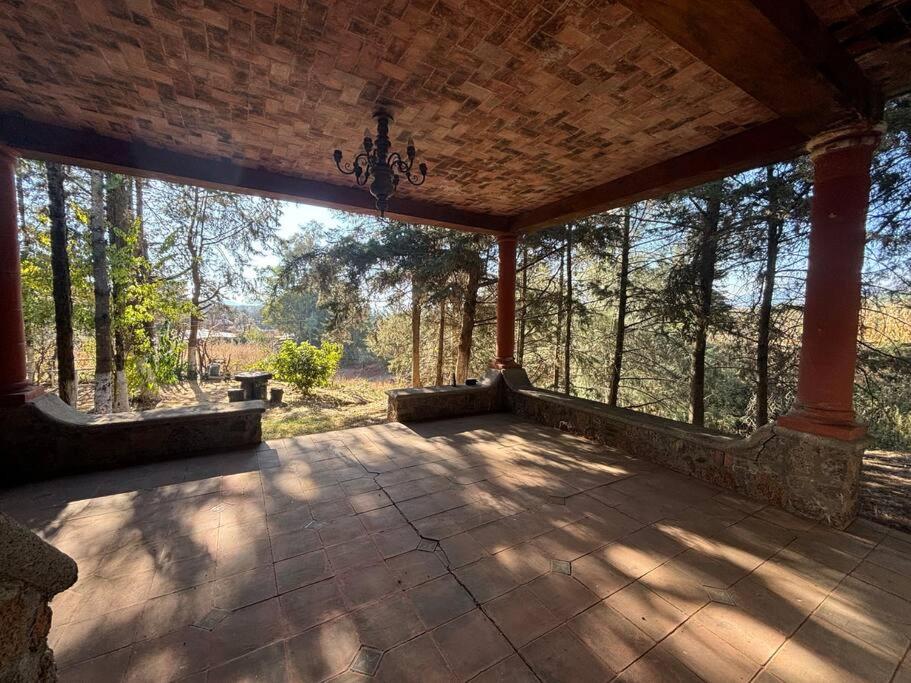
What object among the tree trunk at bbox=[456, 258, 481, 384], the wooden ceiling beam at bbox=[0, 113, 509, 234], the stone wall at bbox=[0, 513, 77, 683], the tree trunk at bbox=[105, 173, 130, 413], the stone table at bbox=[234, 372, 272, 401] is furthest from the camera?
the tree trunk at bbox=[456, 258, 481, 384]

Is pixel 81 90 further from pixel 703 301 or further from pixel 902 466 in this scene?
pixel 902 466

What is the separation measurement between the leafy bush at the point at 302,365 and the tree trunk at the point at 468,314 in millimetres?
3504

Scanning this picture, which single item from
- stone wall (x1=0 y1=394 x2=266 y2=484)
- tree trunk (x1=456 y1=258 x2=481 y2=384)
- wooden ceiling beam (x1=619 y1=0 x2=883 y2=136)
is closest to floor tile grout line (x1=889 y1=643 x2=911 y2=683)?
wooden ceiling beam (x1=619 y1=0 x2=883 y2=136)

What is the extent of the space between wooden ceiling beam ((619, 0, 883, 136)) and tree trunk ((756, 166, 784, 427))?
3.47 metres

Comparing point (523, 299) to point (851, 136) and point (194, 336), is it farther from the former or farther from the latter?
point (194, 336)

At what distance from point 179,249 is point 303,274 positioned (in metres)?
4.38

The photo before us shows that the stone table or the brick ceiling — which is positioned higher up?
the brick ceiling

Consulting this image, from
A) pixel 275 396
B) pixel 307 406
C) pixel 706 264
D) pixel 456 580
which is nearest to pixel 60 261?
pixel 275 396

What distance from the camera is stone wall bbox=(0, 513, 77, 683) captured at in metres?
0.75

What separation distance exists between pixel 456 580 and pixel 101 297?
6.49m

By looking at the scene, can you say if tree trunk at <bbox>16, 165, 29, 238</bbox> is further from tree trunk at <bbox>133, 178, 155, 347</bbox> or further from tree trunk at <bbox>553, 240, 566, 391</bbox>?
tree trunk at <bbox>553, 240, 566, 391</bbox>

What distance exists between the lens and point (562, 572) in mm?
2020

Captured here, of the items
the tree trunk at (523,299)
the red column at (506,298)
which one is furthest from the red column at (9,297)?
the tree trunk at (523,299)

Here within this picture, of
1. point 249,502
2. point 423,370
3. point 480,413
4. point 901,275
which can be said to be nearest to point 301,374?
point 423,370
